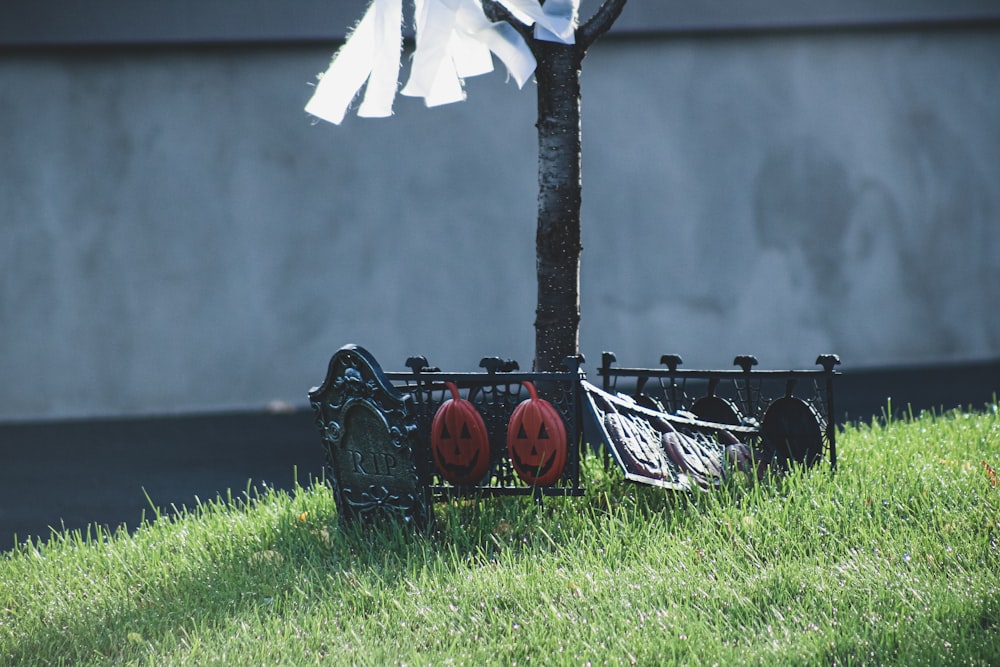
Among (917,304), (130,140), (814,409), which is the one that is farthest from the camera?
(917,304)

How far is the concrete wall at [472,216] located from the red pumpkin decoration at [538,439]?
20.3 feet

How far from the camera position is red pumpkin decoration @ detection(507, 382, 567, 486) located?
4.19 m

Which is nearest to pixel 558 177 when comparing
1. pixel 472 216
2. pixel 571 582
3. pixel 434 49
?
pixel 434 49

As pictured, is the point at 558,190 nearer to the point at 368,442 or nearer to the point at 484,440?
the point at 484,440

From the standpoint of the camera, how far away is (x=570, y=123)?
5.04 meters

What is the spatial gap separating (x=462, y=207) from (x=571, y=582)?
7074mm

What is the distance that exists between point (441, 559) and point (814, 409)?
6.62 ft

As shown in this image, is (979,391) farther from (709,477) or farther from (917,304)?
(709,477)

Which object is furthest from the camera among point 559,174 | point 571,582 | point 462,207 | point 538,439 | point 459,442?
point 462,207

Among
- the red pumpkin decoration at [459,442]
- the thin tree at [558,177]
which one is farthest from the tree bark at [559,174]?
the red pumpkin decoration at [459,442]

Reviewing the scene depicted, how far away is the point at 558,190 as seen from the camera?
5.02 metres

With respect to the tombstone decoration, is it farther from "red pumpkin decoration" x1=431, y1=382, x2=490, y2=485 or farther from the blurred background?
the blurred background

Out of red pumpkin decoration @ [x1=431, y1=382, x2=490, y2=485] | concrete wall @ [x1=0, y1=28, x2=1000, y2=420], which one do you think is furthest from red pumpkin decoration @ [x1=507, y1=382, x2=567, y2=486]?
concrete wall @ [x1=0, y1=28, x2=1000, y2=420]

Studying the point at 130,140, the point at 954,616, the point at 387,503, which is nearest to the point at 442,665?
the point at 387,503
